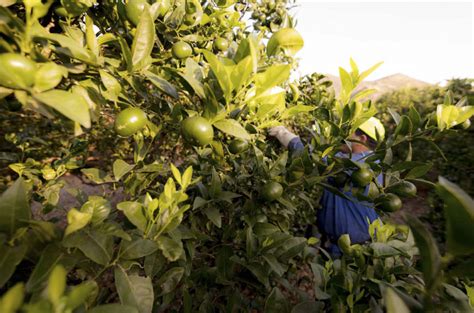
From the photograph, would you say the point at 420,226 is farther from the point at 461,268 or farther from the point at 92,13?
the point at 92,13

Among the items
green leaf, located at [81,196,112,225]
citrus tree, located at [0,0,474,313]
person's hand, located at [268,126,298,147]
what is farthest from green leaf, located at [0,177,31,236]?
person's hand, located at [268,126,298,147]

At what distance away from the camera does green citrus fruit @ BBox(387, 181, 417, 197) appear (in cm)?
103

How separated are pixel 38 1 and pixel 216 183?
0.76 m

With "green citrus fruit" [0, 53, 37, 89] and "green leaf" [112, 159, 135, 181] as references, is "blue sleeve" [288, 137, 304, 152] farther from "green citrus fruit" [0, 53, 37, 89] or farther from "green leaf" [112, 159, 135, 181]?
"green citrus fruit" [0, 53, 37, 89]

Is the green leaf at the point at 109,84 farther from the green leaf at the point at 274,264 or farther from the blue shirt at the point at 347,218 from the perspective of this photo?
the blue shirt at the point at 347,218

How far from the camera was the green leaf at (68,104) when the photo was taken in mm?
458

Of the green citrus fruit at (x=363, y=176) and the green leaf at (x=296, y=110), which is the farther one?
the green citrus fruit at (x=363, y=176)

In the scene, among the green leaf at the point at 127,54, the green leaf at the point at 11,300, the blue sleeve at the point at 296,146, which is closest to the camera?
the green leaf at the point at 11,300

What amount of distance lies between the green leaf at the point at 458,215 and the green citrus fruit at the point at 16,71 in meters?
0.73

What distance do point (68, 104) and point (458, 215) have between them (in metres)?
0.69

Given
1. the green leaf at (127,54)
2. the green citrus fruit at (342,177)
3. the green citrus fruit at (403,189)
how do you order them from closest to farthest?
the green leaf at (127,54), the green citrus fruit at (403,189), the green citrus fruit at (342,177)

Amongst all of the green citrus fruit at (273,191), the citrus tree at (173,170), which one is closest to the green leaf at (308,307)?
the citrus tree at (173,170)

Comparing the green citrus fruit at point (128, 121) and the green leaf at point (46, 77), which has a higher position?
the green leaf at point (46, 77)

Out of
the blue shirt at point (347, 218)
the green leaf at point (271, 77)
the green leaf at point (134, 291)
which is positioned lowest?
the blue shirt at point (347, 218)
